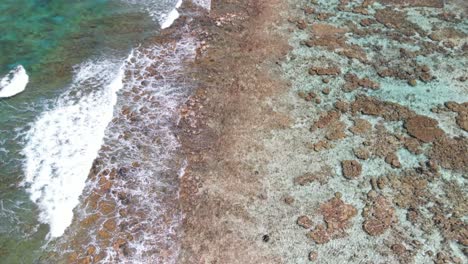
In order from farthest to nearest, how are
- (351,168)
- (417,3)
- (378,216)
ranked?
(417,3) → (351,168) → (378,216)

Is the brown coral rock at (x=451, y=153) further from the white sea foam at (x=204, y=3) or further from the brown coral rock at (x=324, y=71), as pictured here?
the white sea foam at (x=204, y=3)

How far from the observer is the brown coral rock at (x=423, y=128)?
16781mm

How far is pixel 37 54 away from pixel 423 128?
16.3 m

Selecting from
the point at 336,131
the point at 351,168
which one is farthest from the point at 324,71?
the point at 351,168

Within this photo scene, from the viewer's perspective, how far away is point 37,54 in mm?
19812

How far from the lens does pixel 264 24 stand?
22.0m

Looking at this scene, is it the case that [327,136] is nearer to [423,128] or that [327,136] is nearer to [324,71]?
[423,128]

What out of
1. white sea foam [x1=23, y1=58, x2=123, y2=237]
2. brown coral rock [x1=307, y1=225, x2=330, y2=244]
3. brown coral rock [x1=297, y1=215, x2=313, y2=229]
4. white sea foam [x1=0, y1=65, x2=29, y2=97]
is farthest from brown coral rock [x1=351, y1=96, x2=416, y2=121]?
white sea foam [x1=0, y1=65, x2=29, y2=97]

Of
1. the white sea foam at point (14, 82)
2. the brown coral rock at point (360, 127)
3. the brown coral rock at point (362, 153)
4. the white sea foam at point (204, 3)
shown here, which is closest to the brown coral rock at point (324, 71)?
the brown coral rock at point (360, 127)

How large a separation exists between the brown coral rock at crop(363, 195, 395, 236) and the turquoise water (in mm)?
9818

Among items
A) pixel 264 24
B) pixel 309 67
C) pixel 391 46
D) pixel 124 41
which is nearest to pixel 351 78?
pixel 309 67

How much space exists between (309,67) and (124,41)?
8.57m

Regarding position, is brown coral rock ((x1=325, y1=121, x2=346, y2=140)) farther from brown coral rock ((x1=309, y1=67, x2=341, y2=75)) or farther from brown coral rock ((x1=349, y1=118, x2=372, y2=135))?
brown coral rock ((x1=309, y1=67, x2=341, y2=75))

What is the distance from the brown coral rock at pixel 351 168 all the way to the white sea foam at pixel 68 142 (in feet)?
28.6
